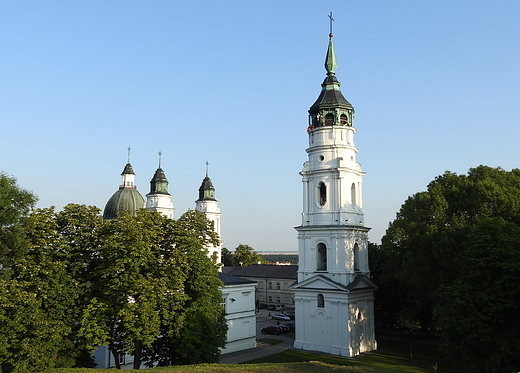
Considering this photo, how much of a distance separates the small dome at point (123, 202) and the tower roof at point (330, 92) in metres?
31.9

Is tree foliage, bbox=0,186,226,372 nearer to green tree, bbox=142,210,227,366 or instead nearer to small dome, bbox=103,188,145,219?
green tree, bbox=142,210,227,366

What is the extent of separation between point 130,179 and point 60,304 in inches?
1733

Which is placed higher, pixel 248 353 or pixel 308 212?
pixel 308 212

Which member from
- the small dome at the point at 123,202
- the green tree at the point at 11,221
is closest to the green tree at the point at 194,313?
the green tree at the point at 11,221

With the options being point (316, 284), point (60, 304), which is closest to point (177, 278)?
point (60, 304)

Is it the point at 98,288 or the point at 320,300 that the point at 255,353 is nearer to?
the point at 320,300

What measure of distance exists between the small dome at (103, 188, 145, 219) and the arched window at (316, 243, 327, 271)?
3081cm

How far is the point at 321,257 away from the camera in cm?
3972

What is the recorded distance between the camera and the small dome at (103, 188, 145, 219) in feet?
203

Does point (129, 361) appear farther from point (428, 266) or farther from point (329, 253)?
point (428, 266)

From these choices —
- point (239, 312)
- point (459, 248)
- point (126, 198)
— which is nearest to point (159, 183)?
point (126, 198)

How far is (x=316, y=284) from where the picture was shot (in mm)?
38188

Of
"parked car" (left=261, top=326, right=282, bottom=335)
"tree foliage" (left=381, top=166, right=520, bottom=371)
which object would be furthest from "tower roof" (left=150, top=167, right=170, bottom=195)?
"tree foliage" (left=381, top=166, right=520, bottom=371)

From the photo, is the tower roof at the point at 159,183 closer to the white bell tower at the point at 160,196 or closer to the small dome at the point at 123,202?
the white bell tower at the point at 160,196
